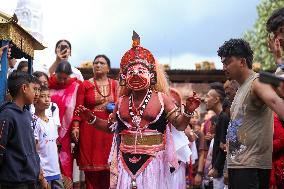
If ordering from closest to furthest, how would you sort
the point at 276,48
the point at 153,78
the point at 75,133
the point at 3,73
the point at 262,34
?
1. the point at 276,48
2. the point at 3,73
3. the point at 153,78
4. the point at 75,133
5. the point at 262,34

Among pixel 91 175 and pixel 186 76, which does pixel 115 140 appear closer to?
pixel 91 175

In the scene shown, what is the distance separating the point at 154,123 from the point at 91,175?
2.69m

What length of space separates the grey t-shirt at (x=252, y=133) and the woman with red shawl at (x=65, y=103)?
4.15 metres

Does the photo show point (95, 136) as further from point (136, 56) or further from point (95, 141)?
point (136, 56)

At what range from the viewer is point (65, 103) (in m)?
8.63

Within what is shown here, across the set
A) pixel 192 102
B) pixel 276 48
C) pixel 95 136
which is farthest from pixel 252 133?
pixel 95 136

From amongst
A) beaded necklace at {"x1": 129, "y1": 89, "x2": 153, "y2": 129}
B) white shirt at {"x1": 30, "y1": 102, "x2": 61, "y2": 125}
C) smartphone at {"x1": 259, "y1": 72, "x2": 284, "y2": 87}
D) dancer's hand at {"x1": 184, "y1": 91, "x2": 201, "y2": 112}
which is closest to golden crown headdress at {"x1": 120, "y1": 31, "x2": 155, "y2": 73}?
beaded necklace at {"x1": 129, "y1": 89, "x2": 153, "y2": 129}

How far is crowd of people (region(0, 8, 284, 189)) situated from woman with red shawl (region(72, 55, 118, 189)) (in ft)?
0.05

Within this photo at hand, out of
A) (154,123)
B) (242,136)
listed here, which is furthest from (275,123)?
(154,123)

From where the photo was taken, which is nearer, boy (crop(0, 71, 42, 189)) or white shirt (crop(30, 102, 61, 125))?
boy (crop(0, 71, 42, 189))

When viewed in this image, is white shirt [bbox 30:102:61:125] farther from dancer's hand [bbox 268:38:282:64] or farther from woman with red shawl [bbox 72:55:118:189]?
dancer's hand [bbox 268:38:282:64]

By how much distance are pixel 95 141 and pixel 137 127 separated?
2.51 metres

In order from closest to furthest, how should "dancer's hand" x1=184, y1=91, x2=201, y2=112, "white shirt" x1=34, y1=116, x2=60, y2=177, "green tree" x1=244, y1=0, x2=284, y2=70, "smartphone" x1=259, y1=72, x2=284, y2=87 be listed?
"smartphone" x1=259, y1=72, x2=284, y2=87 < "dancer's hand" x1=184, y1=91, x2=201, y2=112 < "white shirt" x1=34, y1=116, x2=60, y2=177 < "green tree" x1=244, y1=0, x2=284, y2=70

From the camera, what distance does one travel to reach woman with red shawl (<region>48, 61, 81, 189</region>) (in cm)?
846
